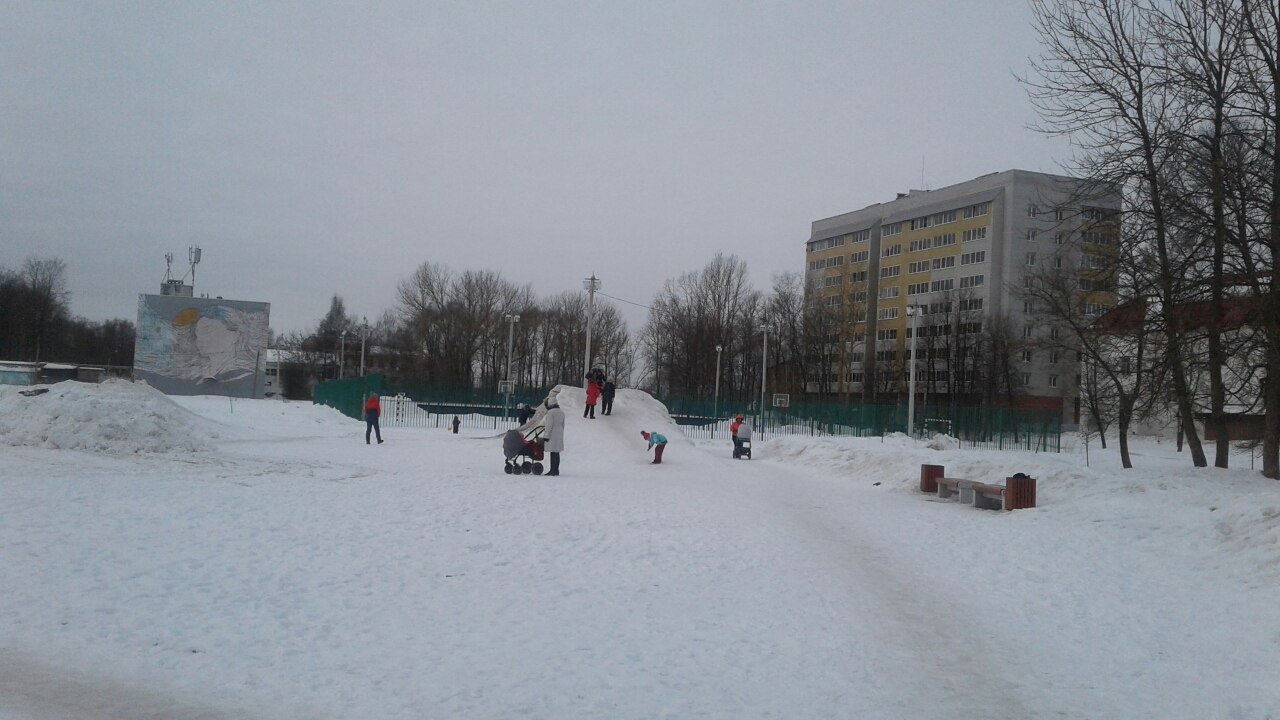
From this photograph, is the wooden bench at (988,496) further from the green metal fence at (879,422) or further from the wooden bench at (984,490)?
the green metal fence at (879,422)

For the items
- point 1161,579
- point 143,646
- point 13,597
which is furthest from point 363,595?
point 1161,579

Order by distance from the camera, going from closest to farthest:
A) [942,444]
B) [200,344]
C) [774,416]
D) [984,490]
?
1. [984,490]
2. [942,444]
3. [774,416]
4. [200,344]

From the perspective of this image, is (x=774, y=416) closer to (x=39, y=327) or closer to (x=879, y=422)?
(x=879, y=422)

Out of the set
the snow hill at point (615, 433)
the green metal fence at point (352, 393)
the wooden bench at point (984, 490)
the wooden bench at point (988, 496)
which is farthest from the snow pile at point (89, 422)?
the green metal fence at point (352, 393)

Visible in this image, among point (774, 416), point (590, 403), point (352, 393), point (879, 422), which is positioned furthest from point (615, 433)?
point (774, 416)

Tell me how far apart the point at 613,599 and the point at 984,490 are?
10618 mm

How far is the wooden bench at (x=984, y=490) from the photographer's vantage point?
16.4 meters

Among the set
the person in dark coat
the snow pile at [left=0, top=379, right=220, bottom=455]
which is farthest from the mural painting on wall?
the snow pile at [left=0, top=379, right=220, bottom=455]

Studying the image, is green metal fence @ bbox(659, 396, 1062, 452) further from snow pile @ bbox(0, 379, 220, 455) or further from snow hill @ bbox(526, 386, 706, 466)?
snow pile @ bbox(0, 379, 220, 455)

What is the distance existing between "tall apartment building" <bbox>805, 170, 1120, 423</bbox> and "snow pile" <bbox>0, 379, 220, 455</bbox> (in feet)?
162

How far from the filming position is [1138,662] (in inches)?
322

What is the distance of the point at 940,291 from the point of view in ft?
245

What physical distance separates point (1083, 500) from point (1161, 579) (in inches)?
184

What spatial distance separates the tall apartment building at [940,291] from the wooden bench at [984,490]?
42.2 meters
